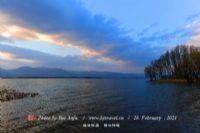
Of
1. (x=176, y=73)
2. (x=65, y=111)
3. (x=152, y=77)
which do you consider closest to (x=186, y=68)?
(x=176, y=73)

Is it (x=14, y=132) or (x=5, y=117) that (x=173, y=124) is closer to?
(x=14, y=132)

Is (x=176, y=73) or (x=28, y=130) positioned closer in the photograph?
(x=28, y=130)

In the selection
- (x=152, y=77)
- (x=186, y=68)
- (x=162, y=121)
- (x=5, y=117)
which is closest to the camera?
(x=162, y=121)

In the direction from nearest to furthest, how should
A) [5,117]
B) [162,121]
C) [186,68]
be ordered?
[162,121] → [5,117] → [186,68]

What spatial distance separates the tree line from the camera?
144 meters

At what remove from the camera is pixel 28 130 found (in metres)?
31.0

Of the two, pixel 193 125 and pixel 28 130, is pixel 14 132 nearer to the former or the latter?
pixel 28 130

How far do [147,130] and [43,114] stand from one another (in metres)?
19.3

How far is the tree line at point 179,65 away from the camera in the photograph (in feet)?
474

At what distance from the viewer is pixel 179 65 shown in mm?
158000

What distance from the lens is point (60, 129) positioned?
3125 centimetres

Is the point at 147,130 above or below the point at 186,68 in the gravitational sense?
below

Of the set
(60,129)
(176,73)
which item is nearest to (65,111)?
(60,129)

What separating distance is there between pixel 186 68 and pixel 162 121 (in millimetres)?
120119
